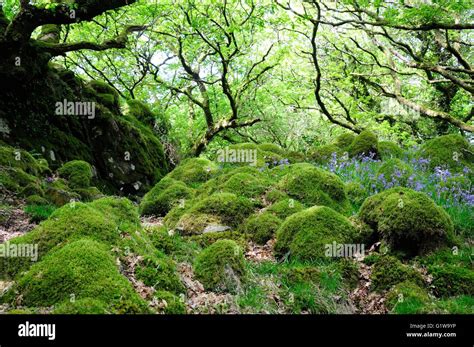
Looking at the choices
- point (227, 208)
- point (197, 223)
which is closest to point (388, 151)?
point (227, 208)

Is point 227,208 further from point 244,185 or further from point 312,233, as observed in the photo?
point 312,233

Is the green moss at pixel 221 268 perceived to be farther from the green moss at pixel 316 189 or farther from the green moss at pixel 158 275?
the green moss at pixel 316 189

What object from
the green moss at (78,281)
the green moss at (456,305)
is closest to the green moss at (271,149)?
the green moss at (456,305)

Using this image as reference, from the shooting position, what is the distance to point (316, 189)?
9.17m

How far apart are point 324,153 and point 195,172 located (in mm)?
4267

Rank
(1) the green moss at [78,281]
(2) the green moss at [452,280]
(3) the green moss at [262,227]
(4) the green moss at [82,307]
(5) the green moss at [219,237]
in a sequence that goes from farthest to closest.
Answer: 1. (3) the green moss at [262,227]
2. (5) the green moss at [219,237]
3. (2) the green moss at [452,280]
4. (1) the green moss at [78,281]
5. (4) the green moss at [82,307]

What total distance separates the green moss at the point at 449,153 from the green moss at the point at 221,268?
7514 mm

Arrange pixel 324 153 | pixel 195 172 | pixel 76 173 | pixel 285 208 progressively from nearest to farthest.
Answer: pixel 285 208 → pixel 76 173 → pixel 195 172 → pixel 324 153

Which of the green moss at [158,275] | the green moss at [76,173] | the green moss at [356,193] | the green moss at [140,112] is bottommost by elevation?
the green moss at [158,275]

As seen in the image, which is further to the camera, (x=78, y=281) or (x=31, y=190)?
(x=31, y=190)

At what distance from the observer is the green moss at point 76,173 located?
11266 mm
